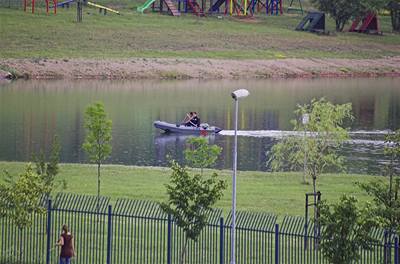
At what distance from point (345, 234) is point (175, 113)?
47557 millimetres

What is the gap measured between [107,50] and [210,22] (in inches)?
809

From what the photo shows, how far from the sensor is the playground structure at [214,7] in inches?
4793

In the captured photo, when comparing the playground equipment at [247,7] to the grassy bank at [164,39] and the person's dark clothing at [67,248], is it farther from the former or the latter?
the person's dark clothing at [67,248]

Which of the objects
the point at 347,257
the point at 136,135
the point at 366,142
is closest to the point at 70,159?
the point at 136,135

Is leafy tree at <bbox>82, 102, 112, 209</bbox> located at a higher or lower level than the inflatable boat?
higher

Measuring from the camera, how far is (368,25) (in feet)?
422

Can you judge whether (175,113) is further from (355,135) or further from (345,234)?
(345,234)

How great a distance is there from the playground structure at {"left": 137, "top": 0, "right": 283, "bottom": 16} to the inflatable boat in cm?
5908

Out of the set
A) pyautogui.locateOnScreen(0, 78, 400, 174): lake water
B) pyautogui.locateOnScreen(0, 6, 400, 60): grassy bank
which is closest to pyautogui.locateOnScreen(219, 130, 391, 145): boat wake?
pyautogui.locateOnScreen(0, 78, 400, 174): lake water

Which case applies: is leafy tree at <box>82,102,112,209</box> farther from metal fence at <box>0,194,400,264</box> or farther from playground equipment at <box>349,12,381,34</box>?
playground equipment at <box>349,12,381,34</box>

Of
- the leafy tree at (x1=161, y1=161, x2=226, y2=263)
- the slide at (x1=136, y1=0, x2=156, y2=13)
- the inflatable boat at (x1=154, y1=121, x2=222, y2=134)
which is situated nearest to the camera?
the leafy tree at (x1=161, y1=161, x2=226, y2=263)

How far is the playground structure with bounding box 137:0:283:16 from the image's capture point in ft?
399

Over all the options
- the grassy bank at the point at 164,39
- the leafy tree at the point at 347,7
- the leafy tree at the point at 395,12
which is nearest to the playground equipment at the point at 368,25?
the leafy tree at the point at 347,7

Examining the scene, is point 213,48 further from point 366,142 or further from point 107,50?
point 366,142
